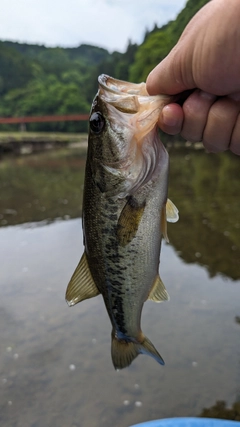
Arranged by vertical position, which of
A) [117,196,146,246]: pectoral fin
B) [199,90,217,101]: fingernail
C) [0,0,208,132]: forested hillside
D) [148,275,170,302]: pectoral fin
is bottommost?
[0,0,208,132]: forested hillside

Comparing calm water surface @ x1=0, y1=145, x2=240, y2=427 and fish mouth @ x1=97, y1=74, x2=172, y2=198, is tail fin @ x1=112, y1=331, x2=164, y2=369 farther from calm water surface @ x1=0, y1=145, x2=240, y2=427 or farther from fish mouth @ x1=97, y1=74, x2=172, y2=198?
calm water surface @ x1=0, y1=145, x2=240, y2=427

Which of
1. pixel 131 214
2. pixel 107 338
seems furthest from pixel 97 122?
pixel 107 338

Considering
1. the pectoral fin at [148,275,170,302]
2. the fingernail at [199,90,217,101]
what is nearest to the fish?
the pectoral fin at [148,275,170,302]

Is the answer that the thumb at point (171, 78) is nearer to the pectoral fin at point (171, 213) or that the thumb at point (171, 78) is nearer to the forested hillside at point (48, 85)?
the pectoral fin at point (171, 213)

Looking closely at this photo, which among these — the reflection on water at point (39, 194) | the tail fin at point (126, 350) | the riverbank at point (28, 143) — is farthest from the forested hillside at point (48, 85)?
the tail fin at point (126, 350)

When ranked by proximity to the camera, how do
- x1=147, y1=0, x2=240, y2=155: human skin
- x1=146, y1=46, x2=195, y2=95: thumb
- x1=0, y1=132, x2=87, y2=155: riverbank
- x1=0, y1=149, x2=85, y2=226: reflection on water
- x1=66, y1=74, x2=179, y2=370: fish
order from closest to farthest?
x1=147, y1=0, x2=240, y2=155: human skin, x1=146, y1=46, x2=195, y2=95: thumb, x1=66, y1=74, x2=179, y2=370: fish, x1=0, y1=149, x2=85, y2=226: reflection on water, x1=0, y1=132, x2=87, y2=155: riverbank

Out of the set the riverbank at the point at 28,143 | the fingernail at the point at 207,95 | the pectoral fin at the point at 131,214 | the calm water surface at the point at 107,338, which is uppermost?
the fingernail at the point at 207,95
